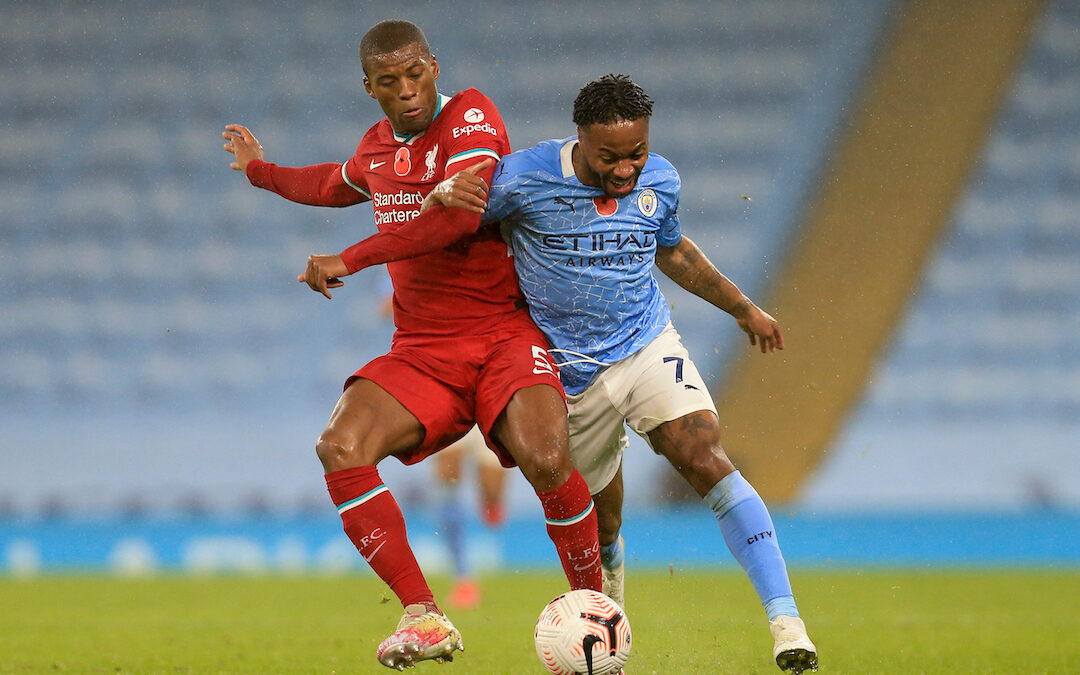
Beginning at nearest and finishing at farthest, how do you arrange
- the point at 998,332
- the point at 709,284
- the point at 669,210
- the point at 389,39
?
the point at 389,39
the point at 669,210
the point at 709,284
the point at 998,332

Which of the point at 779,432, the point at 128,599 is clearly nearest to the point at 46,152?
the point at 128,599

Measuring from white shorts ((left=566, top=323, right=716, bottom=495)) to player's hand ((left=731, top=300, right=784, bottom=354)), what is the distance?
330 millimetres

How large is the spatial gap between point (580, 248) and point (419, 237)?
0.55 meters

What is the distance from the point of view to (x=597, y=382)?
4.07 metres

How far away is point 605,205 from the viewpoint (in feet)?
12.8

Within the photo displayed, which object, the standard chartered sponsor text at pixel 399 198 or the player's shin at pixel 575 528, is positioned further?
the standard chartered sponsor text at pixel 399 198

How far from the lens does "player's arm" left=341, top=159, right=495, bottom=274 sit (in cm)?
370

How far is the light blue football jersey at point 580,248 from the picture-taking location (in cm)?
387

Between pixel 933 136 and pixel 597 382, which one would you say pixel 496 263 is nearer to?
pixel 597 382

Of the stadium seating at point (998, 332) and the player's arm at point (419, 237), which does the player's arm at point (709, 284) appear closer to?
the player's arm at point (419, 237)

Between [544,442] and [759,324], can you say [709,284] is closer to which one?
[759,324]

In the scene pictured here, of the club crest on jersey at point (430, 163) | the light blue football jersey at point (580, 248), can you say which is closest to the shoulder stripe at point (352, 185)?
the club crest on jersey at point (430, 163)

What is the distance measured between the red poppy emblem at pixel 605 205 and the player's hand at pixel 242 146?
151cm

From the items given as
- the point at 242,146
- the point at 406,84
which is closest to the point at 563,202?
the point at 406,84
